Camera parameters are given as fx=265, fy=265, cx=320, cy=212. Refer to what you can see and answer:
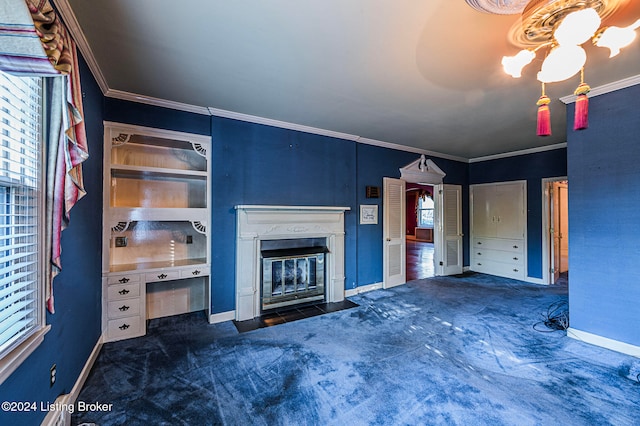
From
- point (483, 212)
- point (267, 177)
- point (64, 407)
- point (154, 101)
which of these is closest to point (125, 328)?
point (64, 407)

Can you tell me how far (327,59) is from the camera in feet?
7.09

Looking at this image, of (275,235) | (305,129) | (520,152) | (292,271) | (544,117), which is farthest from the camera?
(520,152)

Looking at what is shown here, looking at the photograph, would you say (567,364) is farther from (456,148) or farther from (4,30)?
(4,30)

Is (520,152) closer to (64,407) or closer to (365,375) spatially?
(365,375)

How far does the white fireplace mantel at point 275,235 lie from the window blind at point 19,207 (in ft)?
6.36

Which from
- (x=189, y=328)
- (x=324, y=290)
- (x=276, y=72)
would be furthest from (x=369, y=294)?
(x=276, y=72)

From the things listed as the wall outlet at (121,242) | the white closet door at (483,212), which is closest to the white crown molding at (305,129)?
the white closet door at (483,212)

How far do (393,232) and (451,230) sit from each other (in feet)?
5.64

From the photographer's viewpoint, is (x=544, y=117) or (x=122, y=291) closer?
(x=544, y=117)

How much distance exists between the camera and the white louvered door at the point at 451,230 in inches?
219

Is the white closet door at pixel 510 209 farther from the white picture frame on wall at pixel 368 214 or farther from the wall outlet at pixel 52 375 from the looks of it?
the wall outlet at pixel 52 375

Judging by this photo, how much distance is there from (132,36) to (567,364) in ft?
14.4

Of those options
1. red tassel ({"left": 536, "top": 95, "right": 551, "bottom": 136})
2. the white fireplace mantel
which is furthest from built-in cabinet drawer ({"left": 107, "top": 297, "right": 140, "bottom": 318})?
red tassel ({"left": 536, "top": 95, "right": 551, "bottom": 136})

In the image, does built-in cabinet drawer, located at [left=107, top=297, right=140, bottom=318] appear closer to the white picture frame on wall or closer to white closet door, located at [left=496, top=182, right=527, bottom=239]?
the white picture frame on wall
